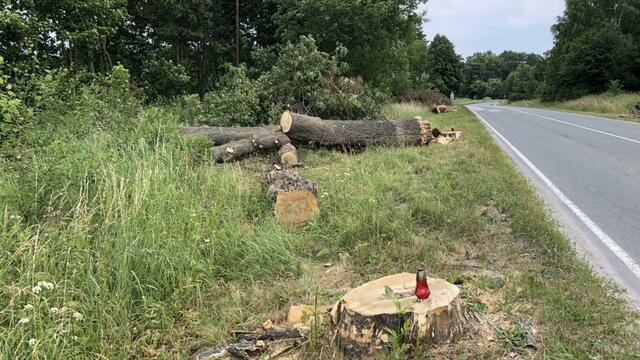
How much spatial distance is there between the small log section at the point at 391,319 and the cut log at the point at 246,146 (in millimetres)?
5657

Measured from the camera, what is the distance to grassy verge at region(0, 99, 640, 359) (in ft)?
9.79

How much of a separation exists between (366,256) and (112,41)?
2142cm

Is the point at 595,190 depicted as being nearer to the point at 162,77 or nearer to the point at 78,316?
the point at 78,316

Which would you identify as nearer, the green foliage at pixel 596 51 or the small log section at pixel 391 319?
the small log section at pixel 391 319

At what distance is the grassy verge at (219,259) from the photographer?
2.98 m

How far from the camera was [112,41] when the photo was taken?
71.4ft

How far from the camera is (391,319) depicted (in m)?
2.76

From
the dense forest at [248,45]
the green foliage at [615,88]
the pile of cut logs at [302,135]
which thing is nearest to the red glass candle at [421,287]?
the pile of cut logs at [302,135]

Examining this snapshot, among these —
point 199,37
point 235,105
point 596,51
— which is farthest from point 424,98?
point 596,51

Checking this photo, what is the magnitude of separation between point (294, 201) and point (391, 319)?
110 inches

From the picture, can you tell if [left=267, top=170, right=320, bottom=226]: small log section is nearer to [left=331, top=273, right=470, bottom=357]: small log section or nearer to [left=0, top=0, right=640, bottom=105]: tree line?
[left=331, top=273, right=470, bottom=357]: small log section

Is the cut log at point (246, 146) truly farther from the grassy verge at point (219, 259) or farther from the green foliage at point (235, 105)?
the grassy verge at point (219, 259)

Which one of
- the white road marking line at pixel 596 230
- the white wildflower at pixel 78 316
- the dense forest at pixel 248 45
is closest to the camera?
the white wildflower at pixel 78 316

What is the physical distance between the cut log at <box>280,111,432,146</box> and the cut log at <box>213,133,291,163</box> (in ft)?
0.90
